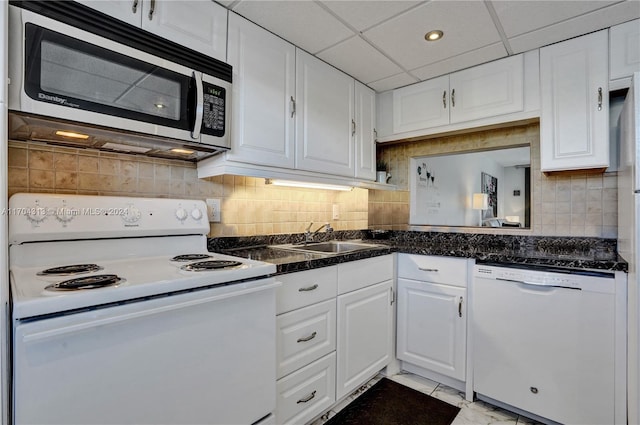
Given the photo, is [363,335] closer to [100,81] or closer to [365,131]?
[365,131]

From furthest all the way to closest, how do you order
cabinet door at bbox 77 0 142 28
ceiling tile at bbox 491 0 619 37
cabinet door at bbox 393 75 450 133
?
cabinet door at bbox 393 75 450 133, ceiling tile at bbox 491 0 619 37, cabinet door at bbox 77 0 142 28

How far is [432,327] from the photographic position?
207 cm

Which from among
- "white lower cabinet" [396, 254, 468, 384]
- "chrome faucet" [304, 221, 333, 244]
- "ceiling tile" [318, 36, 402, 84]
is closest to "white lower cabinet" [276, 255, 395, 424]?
"white lower cabinet" [396, 254, 468, 384]

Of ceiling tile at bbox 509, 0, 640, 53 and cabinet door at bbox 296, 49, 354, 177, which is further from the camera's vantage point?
cabinet door at bbox 296, 49, 354, 177

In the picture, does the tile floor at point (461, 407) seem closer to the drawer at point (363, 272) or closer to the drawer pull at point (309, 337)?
the drawer pull at point (309, 337)

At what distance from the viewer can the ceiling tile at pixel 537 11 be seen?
1530mm

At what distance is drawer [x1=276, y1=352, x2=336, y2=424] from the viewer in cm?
148

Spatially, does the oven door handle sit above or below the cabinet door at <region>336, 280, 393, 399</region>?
above

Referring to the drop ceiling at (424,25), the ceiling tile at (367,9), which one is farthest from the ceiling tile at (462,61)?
the ceiling tile at (367,9)

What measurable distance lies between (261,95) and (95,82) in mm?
759

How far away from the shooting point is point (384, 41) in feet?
6.10

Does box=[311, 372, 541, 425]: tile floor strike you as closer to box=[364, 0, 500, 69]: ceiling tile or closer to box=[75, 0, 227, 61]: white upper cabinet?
box=[75, 0, 227, 61]: white upper cabinet

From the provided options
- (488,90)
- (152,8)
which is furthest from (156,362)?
(488,90)

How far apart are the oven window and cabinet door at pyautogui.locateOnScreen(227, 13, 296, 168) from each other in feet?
0.96
